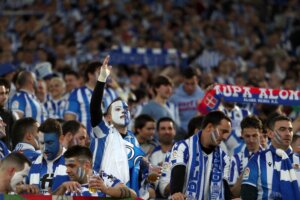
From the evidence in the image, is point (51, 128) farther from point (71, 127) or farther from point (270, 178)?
point (270, 178)

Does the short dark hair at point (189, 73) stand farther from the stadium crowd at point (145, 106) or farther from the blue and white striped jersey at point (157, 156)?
the blue and white striped jersey at point (157, 156)

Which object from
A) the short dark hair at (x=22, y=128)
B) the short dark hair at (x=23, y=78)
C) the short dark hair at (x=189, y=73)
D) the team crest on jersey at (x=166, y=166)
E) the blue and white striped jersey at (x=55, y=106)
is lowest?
the team crest on jersey at (x=166, y=166)

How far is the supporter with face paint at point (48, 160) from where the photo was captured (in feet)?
31.8

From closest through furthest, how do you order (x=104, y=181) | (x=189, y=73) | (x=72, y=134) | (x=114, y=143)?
(x=104, y=181) < (x=114, y=143) < (x=72, y=134) < (x=189, y=73)

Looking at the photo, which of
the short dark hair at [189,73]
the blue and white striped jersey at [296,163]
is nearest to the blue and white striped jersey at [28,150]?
the blue and white striped jersey at [296,163]

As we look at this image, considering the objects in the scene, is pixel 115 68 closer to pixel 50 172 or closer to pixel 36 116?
pixel 36 116

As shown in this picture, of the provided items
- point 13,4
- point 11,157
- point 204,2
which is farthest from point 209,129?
point 204,2

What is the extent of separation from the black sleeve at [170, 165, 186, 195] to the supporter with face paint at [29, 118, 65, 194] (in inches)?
42.0

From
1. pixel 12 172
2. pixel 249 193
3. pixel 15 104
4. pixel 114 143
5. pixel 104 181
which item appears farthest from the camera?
pixel 15 104

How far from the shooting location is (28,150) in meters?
10.2

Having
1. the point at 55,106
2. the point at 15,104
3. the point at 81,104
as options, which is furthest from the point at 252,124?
the point at 55,106

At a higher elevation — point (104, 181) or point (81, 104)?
point (81, 104)

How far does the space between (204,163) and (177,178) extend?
34 centimetres

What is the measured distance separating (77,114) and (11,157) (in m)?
5.07
